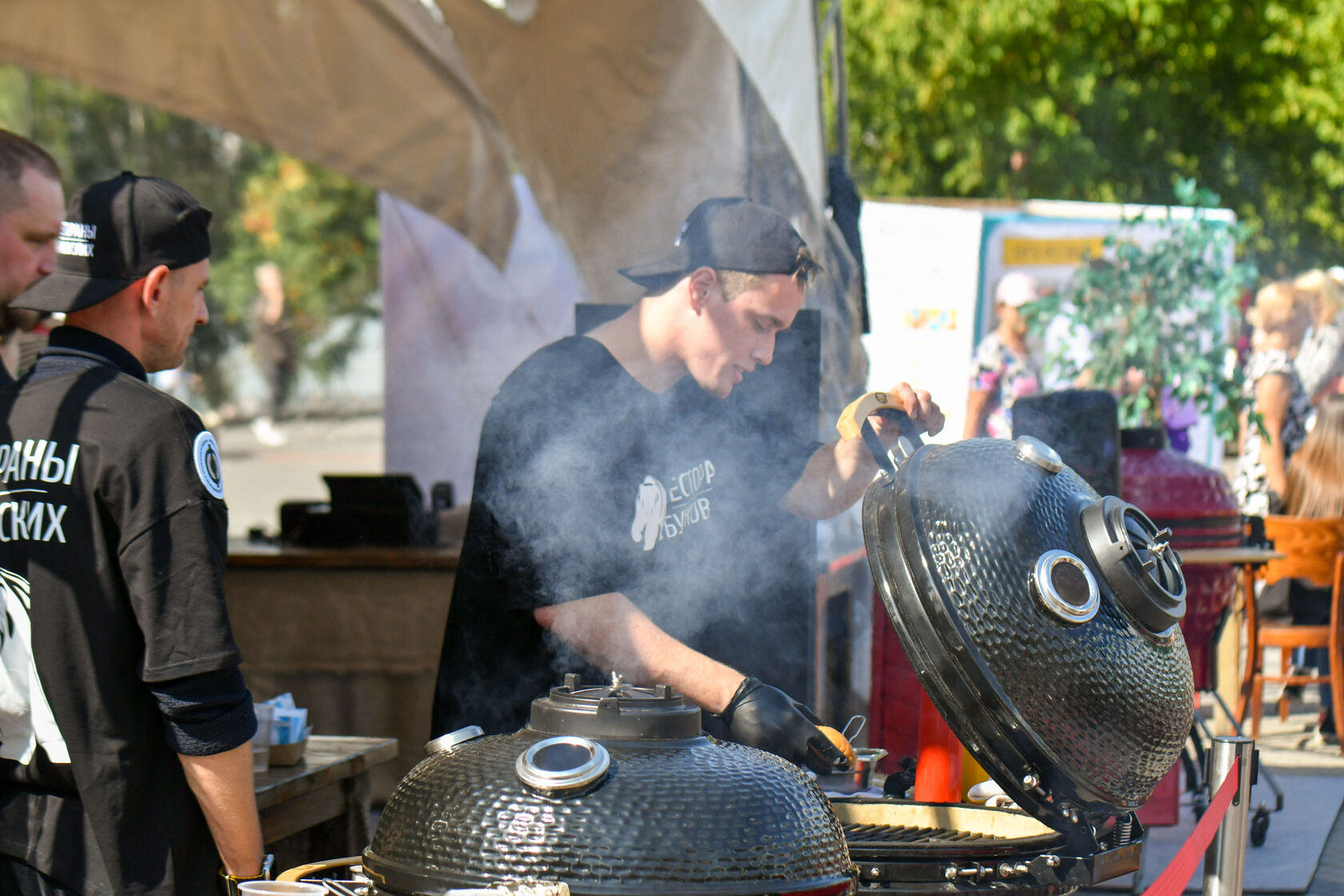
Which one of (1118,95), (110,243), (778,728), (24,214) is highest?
(1118,95)

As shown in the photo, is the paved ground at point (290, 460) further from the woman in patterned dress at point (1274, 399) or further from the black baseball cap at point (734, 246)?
the black baseball cap at point (734, 246)

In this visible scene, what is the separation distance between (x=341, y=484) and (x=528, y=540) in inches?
110

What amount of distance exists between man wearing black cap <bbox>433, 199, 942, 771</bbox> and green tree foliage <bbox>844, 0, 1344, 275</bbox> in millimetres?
10867

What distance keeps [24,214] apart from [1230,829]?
267 cm

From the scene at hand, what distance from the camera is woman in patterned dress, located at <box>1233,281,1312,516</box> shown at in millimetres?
6695

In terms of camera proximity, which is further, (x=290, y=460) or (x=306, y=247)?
(x=306, y=247)

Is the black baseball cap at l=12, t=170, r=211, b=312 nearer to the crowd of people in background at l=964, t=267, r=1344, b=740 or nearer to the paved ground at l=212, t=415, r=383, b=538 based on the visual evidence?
the crowd of people in background at l=964, t=267, r=1344, b=740

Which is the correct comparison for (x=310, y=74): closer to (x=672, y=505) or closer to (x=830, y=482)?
(x=830, y=482)

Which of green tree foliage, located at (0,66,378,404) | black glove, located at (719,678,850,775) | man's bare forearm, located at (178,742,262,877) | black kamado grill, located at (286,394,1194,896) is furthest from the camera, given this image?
green tree foliage, located at (0,66,378,404)

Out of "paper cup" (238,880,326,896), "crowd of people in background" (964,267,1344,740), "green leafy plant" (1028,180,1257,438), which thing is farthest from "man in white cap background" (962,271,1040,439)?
"paper cup" (238,880,326,896)

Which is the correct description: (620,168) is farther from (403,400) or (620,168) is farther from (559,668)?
(403,400)

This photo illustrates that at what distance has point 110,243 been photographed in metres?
1.92

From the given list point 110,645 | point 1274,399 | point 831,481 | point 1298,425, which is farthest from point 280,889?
point 1298,425

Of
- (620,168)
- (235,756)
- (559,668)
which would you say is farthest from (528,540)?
(620,168)
